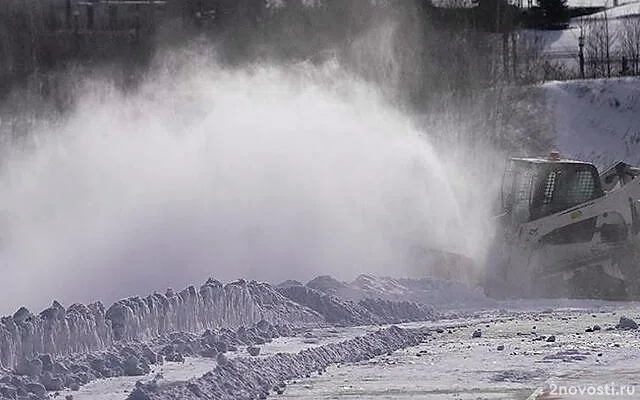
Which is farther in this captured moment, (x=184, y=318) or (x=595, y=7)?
(x=595, y=7)

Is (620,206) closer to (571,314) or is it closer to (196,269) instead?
(571,314)

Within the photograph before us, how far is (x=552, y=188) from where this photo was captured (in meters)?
23.2

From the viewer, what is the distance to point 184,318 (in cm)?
1830

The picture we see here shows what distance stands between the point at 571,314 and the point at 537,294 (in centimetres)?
169

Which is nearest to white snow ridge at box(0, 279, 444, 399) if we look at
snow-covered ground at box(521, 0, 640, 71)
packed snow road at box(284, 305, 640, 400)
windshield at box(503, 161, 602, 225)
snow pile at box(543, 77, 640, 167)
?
packed snow road at box(284, 305, 640, 400)

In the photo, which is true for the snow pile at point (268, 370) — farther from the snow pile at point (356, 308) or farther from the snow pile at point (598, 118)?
the snow pile at point (598, 118)

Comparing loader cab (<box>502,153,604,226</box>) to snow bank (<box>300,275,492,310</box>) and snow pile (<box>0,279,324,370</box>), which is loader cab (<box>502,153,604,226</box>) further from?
snow pile (<box>0,279,324,370</box>)

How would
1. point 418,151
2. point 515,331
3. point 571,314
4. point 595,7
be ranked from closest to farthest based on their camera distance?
point 515,331, point 571,314, point 418,151, point 595,7

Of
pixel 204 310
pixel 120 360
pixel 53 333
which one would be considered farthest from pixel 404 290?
pixel 120 360

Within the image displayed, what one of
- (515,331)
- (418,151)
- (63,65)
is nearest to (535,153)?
(63,65)

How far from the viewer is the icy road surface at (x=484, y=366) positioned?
14.8 metres

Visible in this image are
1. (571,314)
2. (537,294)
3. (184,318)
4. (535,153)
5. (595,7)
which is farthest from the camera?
(595,7)

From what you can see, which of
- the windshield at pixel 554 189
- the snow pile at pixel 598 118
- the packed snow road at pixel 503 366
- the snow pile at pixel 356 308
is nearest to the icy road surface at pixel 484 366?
the packed snow road at pixel 503 366

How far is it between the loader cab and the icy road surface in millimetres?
2448
